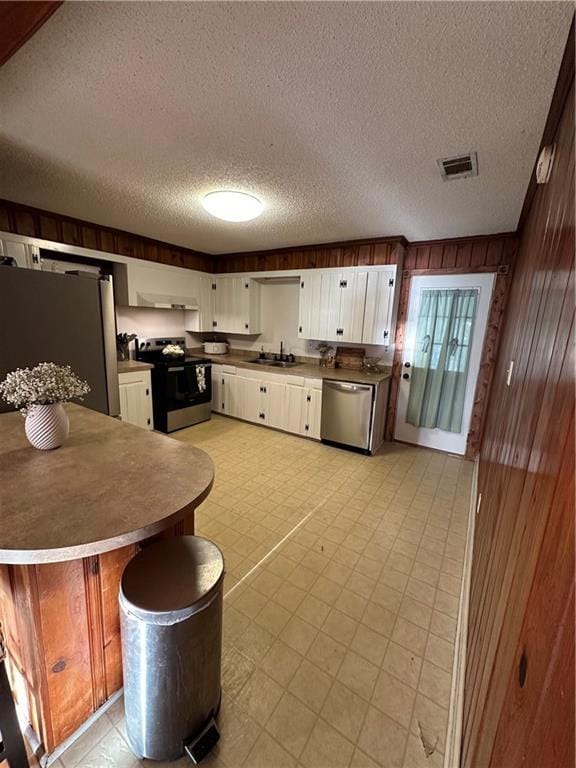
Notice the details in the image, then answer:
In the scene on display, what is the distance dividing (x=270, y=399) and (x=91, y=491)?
3.26 meters

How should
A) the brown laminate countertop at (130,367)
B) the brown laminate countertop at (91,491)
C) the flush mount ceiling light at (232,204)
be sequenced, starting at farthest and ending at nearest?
the brown laminate countertop at (130,367)
the flush mount ceiling light at (232,204)
the brown laminate countertop at (91,491)

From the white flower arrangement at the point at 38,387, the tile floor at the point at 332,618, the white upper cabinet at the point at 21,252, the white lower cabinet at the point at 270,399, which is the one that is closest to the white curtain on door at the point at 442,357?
the tile floor at the point at 332,618

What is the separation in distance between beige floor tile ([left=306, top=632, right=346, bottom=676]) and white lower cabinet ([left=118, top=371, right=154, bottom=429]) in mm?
2801

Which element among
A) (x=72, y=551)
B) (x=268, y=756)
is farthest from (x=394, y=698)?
(x=72, y=551)

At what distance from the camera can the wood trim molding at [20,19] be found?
0.88m

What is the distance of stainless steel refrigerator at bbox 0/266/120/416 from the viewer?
6.32 feet

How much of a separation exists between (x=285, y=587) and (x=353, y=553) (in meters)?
0.54

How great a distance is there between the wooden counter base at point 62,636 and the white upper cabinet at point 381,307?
10.4ft

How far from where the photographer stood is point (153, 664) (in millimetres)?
988

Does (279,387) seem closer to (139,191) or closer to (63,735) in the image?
(139,191)

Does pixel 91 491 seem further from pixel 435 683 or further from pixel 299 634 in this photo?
pixel 435 683

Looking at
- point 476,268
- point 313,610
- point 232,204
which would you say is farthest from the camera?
point 476,268

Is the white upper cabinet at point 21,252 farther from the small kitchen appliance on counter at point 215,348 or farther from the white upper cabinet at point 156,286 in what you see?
the small kitchen appliance on counter at point 215,348

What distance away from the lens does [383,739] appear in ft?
3.92
